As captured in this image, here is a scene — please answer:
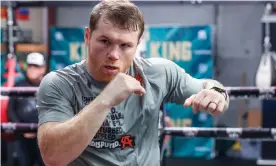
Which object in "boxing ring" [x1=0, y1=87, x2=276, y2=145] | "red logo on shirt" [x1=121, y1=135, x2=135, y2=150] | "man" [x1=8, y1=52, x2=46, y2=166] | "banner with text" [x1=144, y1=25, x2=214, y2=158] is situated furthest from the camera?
"banner with text" [x1=144, y1=25, x2=214, y2=158]

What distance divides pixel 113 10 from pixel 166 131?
1396 millimetres

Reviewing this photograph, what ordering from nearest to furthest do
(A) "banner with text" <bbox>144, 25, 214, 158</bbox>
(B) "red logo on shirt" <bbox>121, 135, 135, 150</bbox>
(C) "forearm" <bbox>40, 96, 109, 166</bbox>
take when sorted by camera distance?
(C) "forearm" <bbox>40, 96, 109, 166</bbox>, (B) "red logo on shirt" <bbox>121, 135, 135, 150</bbox>, (A) "banner with text" <bbox>144, 25, 214, 158</bbox>

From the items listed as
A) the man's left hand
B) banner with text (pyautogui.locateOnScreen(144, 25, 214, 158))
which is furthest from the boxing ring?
banner with text (pyautogui.locateOnScreen(144, 25, 214, 158))

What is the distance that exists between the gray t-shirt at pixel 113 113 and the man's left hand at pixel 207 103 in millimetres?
248

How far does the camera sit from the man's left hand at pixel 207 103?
1.40 meters

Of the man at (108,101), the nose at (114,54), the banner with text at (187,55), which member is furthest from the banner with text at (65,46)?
the nose at (114,54)

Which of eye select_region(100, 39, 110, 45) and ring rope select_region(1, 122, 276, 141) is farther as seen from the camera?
ring rope select_region(1, 122, 276, 141)

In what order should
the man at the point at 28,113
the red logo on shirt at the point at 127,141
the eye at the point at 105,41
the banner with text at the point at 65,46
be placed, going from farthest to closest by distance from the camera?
1. the banner with text at the point at 65,46
2. the man at the point at 28,113
3. the red logo on shirt at the point at 127,141
4. the eye at the point at 105,41

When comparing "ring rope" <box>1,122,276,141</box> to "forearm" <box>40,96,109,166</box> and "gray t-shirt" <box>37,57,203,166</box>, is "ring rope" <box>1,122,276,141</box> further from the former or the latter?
"forearm" <box>40,96,109,166</box>

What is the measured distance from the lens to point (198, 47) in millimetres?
5711

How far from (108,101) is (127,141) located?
259 mm

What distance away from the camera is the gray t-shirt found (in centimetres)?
150

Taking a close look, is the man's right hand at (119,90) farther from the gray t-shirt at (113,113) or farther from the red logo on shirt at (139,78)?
the red logo on shirt at (139,78)

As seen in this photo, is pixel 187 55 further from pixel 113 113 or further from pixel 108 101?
pixel 108 101
